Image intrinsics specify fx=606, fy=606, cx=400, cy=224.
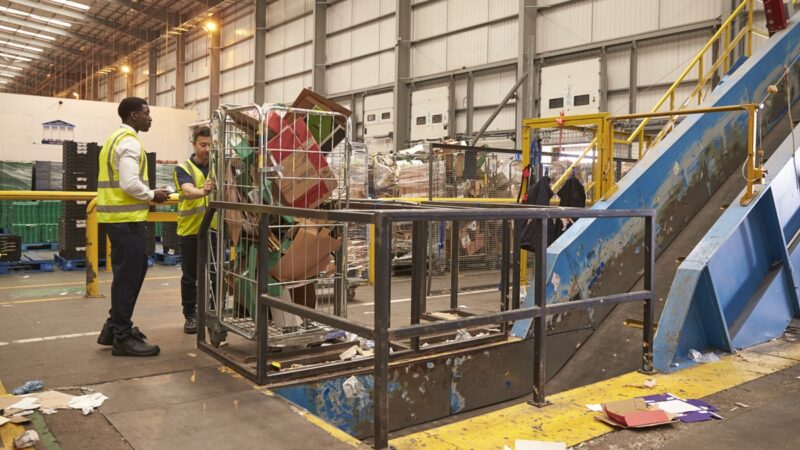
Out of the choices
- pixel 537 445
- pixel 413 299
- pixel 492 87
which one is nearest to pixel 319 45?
pixel 492 87

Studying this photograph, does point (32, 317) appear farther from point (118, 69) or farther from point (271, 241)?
point (118, 69)

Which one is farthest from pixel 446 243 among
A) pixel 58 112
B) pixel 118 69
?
pixel 118 69

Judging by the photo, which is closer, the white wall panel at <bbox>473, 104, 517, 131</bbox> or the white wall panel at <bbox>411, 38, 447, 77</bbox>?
the white wall panel at <bbox>473, 104, 517, 131</bbox>

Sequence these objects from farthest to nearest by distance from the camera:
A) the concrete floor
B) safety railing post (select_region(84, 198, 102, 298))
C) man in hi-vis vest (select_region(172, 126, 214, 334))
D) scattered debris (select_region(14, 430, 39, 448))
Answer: safety railing post (select_region(84, 198, 102, 298)) < man in hi-vis vest (select_region(172, 126, 214, 334)) < the concrete floor < scattered debris (select_region(14, 430, 39, 448))

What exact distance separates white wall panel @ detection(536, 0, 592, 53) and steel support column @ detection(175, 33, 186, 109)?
22.4m

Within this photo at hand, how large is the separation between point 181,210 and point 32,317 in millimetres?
2223

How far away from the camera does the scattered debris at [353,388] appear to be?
A: 4242 millimetres

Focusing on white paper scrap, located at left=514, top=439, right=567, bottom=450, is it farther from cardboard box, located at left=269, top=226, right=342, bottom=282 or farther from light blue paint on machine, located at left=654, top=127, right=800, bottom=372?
cardboard box, located at left=269, top=226, right=342, bottom=282

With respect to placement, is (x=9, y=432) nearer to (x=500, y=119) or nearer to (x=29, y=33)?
(x=500, y=119)

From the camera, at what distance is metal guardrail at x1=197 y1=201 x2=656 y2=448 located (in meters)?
2.90

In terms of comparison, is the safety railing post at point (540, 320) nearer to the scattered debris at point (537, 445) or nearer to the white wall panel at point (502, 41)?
the scattered debris at point (537, 445)

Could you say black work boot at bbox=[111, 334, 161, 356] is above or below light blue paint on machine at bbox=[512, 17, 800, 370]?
below

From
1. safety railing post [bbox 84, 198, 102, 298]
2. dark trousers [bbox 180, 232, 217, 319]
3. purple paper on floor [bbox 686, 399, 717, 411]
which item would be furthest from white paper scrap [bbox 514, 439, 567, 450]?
safety railing post [bbox 84, 198, 102, 298]

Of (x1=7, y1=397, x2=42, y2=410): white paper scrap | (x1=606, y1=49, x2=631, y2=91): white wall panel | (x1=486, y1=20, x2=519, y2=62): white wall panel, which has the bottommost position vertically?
(x1=7, y1=397, x2=42, y2=410): white paper scrap
